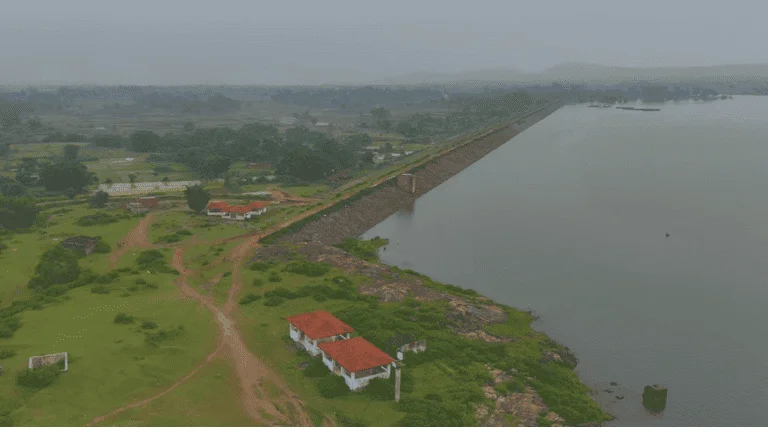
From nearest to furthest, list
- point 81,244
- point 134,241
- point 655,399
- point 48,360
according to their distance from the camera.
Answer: point 48,360
point 655,399
point 81,244
point 134,241

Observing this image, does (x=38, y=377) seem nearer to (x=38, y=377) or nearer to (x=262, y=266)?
(x=38, y=377)

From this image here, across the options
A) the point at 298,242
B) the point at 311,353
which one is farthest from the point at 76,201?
the point at 311,353

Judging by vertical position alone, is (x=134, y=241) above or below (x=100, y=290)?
below

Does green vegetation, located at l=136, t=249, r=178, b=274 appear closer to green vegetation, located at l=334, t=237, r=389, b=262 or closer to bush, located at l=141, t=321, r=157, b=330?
bush, located at l=141, t=321, r=157, b=330

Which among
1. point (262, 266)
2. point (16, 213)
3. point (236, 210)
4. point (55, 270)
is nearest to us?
point (55, 270)

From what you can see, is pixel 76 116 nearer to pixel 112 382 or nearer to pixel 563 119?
pixel 563 119

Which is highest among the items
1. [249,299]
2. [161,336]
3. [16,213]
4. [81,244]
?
[16,213]

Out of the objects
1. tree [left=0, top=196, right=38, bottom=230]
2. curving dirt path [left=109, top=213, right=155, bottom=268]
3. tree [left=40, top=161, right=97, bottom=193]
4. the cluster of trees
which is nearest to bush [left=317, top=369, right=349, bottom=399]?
curving dirt path [left=109, top=213, right=155, bottom=268]

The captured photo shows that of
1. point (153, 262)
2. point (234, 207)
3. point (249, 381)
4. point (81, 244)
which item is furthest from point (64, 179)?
point (249, 381)
